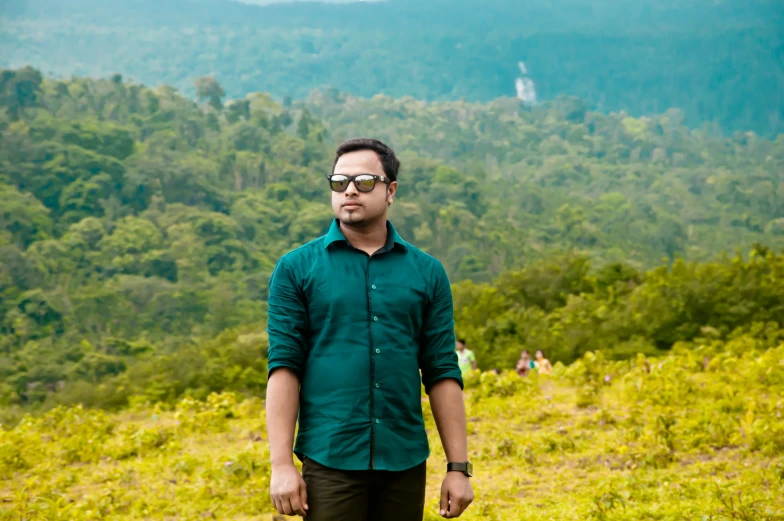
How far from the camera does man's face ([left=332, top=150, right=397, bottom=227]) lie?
95.7 inches

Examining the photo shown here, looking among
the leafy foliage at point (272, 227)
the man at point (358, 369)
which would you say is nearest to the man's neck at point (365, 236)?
the man at point (358, 369)

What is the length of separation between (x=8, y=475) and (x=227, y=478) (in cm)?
166

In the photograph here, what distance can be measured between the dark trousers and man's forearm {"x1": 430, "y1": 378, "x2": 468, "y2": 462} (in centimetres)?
10

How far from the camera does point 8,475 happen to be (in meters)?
6.13

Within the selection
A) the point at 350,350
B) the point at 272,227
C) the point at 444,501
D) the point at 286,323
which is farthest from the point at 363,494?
the point at 272,227

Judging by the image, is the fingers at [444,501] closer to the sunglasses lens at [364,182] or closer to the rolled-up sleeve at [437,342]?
the rolled-up sleeve at [437,342]

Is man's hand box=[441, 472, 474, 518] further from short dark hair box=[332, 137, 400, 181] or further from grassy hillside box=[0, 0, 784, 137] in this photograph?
grassy hillside box=[0, 0, 784, 137]

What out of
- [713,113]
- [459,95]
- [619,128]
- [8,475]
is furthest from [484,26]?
[8,475]

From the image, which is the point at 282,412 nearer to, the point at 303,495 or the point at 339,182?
the point at 303,495

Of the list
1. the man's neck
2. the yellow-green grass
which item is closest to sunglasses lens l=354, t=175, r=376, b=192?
the man's neck

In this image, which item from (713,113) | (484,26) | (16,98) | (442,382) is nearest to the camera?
(442,382)

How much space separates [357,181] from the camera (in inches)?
96.0

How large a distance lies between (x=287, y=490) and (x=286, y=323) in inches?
16.2

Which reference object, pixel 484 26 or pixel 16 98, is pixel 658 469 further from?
pixel 484 26
